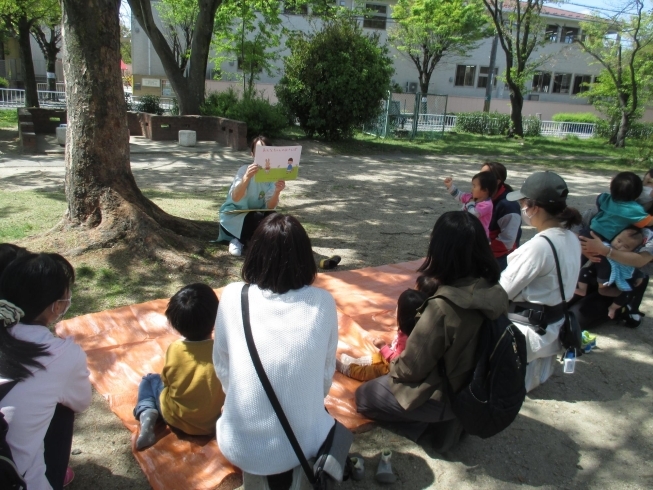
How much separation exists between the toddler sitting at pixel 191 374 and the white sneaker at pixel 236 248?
2.96 m

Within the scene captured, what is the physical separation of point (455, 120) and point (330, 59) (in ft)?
39.2

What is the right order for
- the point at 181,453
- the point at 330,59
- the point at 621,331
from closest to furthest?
1. the point at 181,453
2. the point at 621,331
3. the point at 330,59

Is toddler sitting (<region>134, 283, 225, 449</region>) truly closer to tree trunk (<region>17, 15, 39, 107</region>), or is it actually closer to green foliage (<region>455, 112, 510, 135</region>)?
tree trunk (<region>17, 15, 39, 107</region>)

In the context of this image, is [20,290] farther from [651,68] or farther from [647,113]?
[647,113]

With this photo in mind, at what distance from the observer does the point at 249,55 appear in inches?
771

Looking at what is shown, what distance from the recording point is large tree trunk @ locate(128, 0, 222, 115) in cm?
1501

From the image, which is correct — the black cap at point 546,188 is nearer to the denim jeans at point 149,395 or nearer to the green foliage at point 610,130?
the denim jeans at point 149,395

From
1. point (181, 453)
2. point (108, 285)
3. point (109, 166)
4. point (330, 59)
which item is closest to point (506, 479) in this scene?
point (181, 453)

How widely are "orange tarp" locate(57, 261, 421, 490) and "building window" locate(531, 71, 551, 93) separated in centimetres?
3631

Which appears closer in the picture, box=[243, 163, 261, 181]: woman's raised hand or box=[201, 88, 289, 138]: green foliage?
box=[243, 163, 261, 181]: woman's raised hand

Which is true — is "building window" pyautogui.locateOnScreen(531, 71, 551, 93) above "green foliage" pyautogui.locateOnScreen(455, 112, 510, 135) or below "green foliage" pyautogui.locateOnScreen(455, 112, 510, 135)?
above

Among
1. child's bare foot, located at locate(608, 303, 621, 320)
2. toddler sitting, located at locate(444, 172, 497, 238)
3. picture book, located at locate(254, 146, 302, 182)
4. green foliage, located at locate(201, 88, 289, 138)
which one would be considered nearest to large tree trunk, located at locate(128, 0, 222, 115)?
green foliage, located at locate(201, 88, 289, 138)

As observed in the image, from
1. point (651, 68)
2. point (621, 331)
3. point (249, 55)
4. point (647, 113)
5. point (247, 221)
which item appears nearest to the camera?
point (621, 331)

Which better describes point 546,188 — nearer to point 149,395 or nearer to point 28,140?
point 149,395
